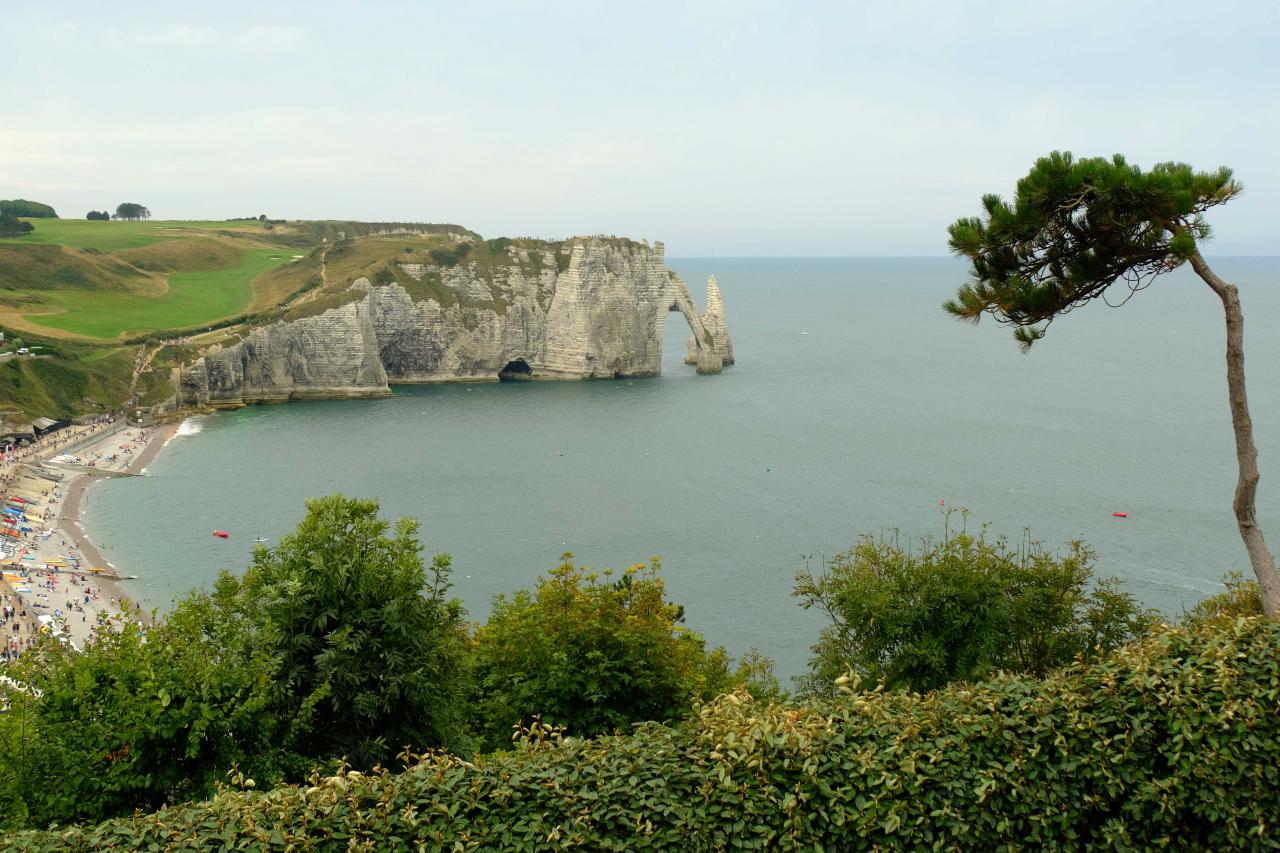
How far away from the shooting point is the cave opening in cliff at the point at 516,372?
421 ft

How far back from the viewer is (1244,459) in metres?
16.1

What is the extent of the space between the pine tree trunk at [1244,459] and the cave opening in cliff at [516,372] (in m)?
115

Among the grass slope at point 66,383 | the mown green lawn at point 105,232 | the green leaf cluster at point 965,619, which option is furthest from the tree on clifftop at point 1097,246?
the mown green lawn at point 105,232

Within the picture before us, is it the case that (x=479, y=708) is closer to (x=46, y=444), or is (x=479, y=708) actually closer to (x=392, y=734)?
(x=392, y=734)

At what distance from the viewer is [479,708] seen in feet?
71.1

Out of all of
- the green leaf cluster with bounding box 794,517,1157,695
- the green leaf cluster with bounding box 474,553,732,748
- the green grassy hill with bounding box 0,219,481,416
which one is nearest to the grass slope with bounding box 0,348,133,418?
the green grassy hill with bounding box 0,219,481,416

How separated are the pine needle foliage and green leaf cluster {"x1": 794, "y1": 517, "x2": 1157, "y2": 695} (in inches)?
297

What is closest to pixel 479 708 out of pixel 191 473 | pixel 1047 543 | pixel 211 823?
pixel 211 823

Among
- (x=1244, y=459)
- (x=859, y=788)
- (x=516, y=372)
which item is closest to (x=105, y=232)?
(x=516, y=372)

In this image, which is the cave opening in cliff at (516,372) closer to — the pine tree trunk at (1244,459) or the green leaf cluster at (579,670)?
the green leaf cluster at (579,670)

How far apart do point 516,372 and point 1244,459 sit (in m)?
116

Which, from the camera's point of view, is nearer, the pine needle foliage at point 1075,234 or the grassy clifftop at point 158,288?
the pine needle foliage at point 1075,234

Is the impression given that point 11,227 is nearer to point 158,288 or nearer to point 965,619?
point 158,288

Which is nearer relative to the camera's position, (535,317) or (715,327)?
(535,317)
